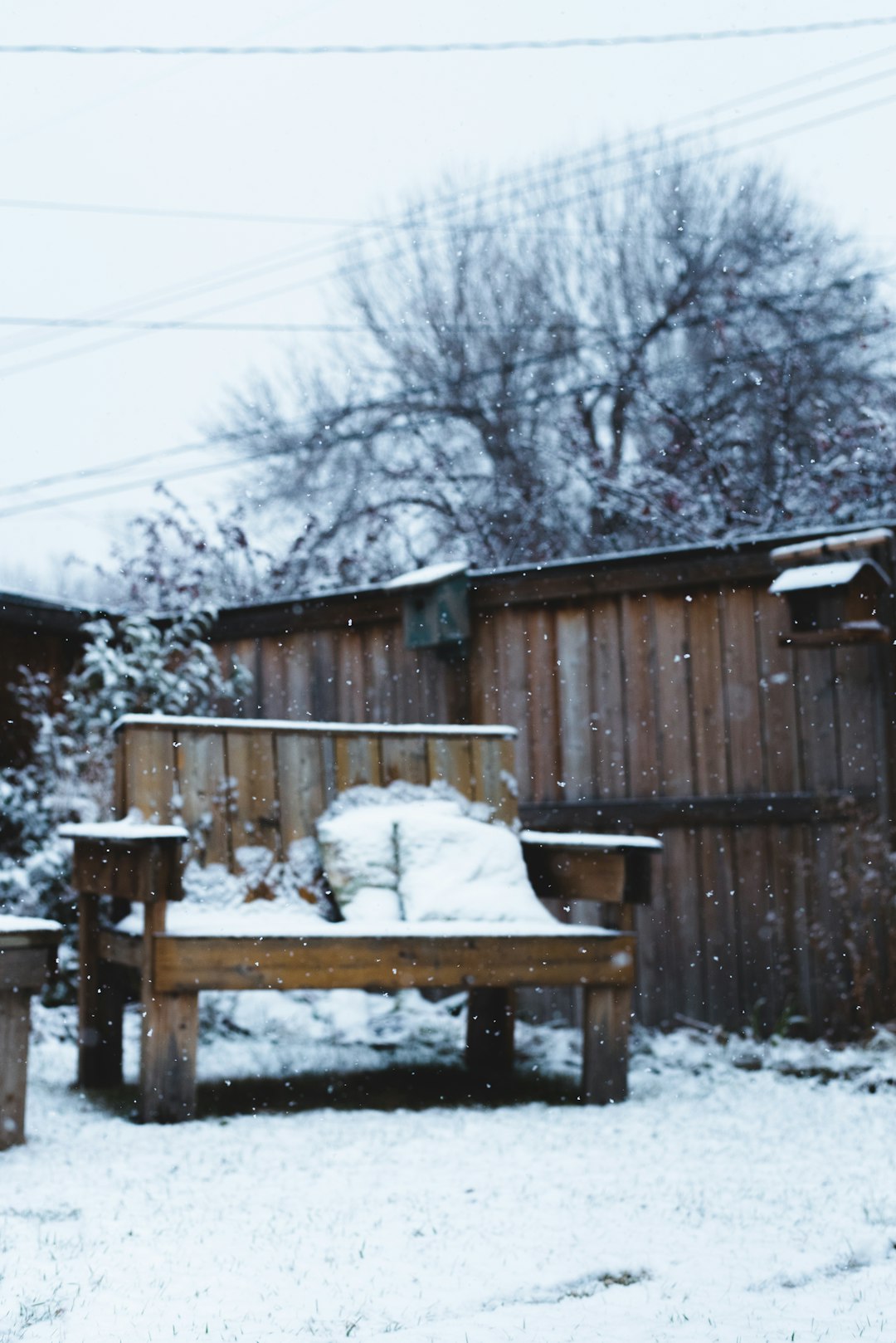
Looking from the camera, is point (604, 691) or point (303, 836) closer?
point (303, 836)

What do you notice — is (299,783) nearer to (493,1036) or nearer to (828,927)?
(493,1036)

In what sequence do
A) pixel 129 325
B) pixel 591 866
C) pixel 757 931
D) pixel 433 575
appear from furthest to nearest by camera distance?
pixel 129 325 → pixel 433 575 → pixel 757 931 → pixel 591 866

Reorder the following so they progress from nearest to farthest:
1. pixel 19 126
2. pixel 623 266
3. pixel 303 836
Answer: pixel 303 836, pixel 623 266, pixel 19 126

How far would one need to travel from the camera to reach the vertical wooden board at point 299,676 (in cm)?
551

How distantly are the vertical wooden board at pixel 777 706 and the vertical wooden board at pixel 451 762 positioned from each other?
106 cm

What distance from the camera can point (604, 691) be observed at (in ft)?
16.3

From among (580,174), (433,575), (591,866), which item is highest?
(580,174)

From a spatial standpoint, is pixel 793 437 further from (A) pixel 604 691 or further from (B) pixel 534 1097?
(B) pixel 534 1097

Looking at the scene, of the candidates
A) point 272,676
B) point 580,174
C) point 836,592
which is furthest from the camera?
point 580,174

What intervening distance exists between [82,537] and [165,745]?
12.4 m

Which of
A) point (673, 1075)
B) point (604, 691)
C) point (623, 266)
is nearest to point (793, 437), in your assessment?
point (623, 266)

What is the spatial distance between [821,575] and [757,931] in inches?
48.6

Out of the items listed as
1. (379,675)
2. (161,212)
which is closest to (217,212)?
(161,212)

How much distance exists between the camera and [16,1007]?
3.03 m
